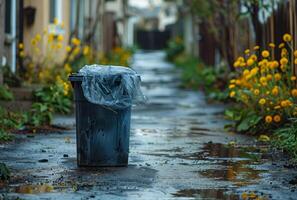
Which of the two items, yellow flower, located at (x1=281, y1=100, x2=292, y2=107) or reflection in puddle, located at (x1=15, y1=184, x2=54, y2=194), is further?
yellow flower, located at (x1=281, y1=100, x2=292, y2=107)

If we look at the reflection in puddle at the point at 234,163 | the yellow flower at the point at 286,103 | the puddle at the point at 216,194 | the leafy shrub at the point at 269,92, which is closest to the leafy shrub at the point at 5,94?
the leafy shrub at the point at 269,92

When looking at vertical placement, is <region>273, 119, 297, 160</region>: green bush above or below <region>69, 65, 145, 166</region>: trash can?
below

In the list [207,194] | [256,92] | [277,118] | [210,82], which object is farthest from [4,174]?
[210,82]

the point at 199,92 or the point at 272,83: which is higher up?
the point at 272,83

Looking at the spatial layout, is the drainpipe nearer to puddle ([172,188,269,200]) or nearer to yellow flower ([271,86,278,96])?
yellow flower ([271,86,278,96])

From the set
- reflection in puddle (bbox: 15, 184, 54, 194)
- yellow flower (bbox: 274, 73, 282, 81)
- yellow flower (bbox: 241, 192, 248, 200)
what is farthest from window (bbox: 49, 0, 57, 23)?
yellow flower (bbox: 241, 192, 248, 200)

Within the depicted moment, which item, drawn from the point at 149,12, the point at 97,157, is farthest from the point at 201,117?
the point at 149,12

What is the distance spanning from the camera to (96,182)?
731cm

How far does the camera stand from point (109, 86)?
8.20m

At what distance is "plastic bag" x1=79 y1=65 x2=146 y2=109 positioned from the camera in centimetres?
815

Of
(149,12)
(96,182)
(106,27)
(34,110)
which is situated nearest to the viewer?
(96,182)

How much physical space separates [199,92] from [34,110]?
9.48 meters

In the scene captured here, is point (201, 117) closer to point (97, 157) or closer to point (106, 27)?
point (97, 157)

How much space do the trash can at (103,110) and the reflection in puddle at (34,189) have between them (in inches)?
46.5
